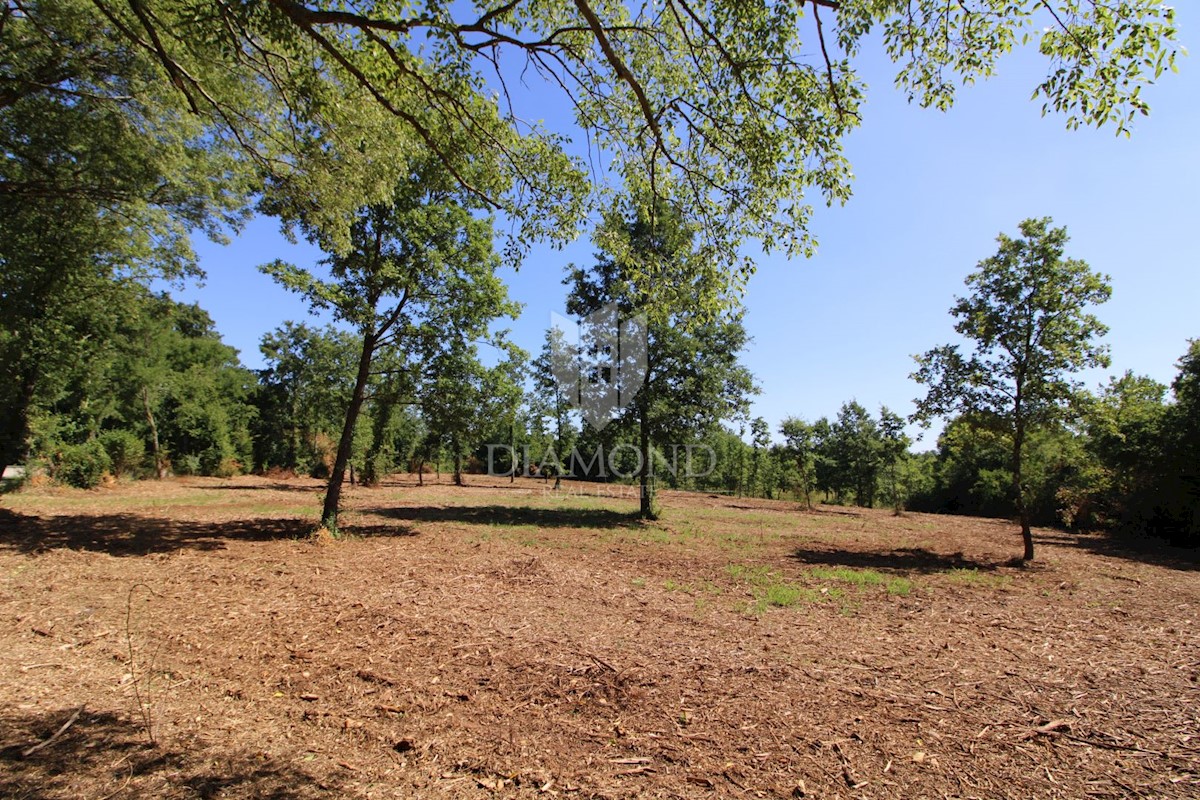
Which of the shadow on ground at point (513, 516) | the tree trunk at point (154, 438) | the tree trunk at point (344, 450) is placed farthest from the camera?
the tree trunk at point (154, 438)

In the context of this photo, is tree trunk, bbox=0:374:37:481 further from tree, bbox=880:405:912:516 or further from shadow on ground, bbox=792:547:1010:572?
tree, bbox=880:405:912:516

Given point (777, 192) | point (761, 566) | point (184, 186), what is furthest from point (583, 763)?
point (184, 186)

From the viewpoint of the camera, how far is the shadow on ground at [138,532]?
8.42m

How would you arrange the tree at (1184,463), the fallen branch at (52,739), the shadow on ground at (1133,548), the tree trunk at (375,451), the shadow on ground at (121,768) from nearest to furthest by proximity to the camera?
the shadow on ground at (121,768)
the fallen branch at (52,739)
the shadow on ground at (1133,548)
the tree at (1184,463)
the tree trunk at (375,451)

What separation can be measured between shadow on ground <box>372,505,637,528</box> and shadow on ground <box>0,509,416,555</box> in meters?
2.62

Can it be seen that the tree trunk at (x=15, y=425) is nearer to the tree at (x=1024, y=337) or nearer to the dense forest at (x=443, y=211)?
the dense forest at (x=443, y=211)

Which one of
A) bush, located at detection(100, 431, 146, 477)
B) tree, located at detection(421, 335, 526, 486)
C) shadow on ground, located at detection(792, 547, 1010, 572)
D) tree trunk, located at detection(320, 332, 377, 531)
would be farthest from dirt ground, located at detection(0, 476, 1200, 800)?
bush, located at detection(100, 431, 146, 477)

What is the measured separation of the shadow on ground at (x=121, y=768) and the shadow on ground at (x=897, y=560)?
397 inches

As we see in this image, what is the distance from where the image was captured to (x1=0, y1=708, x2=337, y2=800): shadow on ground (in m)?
2.76

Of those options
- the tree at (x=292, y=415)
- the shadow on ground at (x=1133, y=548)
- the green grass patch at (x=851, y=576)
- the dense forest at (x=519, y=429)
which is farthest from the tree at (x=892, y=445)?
the tree at (x=292, y=415)

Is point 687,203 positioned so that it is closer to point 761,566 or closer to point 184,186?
point 761,566

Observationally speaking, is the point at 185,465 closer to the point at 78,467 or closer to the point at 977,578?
the point at 78,467

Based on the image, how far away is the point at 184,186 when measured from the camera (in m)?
9.26

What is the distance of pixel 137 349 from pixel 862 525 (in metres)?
32.6
